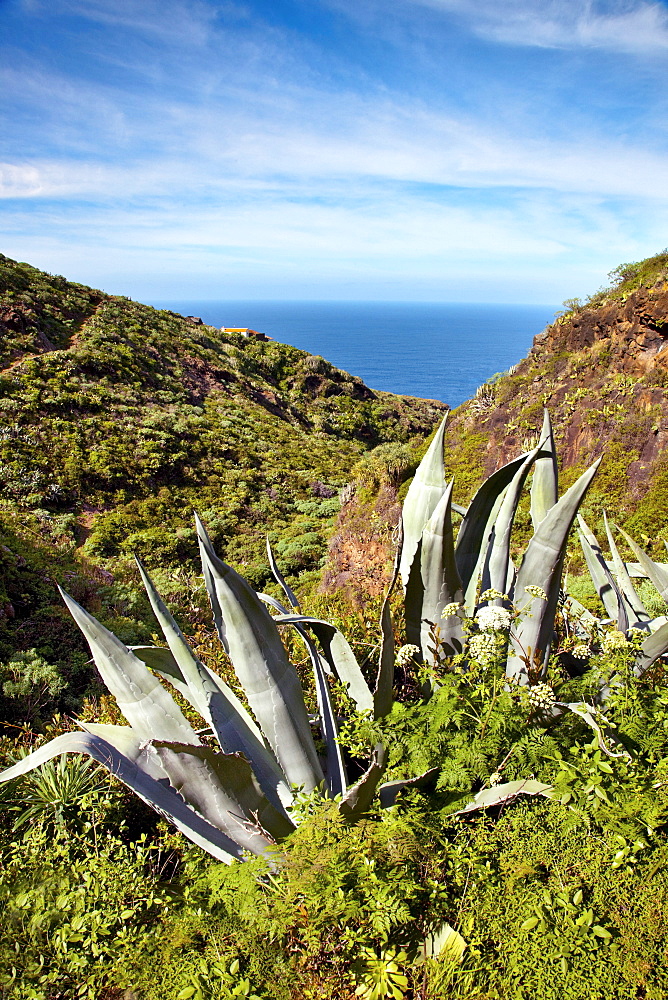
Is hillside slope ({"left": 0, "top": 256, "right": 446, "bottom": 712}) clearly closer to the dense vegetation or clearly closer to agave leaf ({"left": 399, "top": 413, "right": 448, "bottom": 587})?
the dense vegetation

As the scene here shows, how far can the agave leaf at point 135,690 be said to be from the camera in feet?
7.11

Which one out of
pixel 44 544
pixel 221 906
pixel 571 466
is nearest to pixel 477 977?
pixel 221 906

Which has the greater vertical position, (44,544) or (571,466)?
(44,544)

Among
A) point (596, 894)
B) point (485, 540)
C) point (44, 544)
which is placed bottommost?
point (596, 894)

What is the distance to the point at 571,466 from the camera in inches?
369

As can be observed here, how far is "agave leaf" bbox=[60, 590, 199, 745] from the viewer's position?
7.11ft

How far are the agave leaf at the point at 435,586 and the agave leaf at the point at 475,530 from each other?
23 cm

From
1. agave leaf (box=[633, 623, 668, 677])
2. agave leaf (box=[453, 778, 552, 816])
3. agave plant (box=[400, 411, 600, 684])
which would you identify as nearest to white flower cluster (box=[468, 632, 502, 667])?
agave plant (box=[400, 411, 600, 684])

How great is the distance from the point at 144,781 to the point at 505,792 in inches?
58.3

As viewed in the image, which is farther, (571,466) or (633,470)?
(571,466)

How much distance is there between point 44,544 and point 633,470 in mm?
11444

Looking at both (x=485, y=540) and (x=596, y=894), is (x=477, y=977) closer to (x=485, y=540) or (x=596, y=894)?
(x=596, y=894)

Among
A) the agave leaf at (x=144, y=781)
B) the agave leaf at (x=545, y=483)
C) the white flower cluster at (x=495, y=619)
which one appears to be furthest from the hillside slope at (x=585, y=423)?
the agave leaf at (x=144, y=781)

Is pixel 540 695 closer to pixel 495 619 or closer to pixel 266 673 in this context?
pixel 495 619
